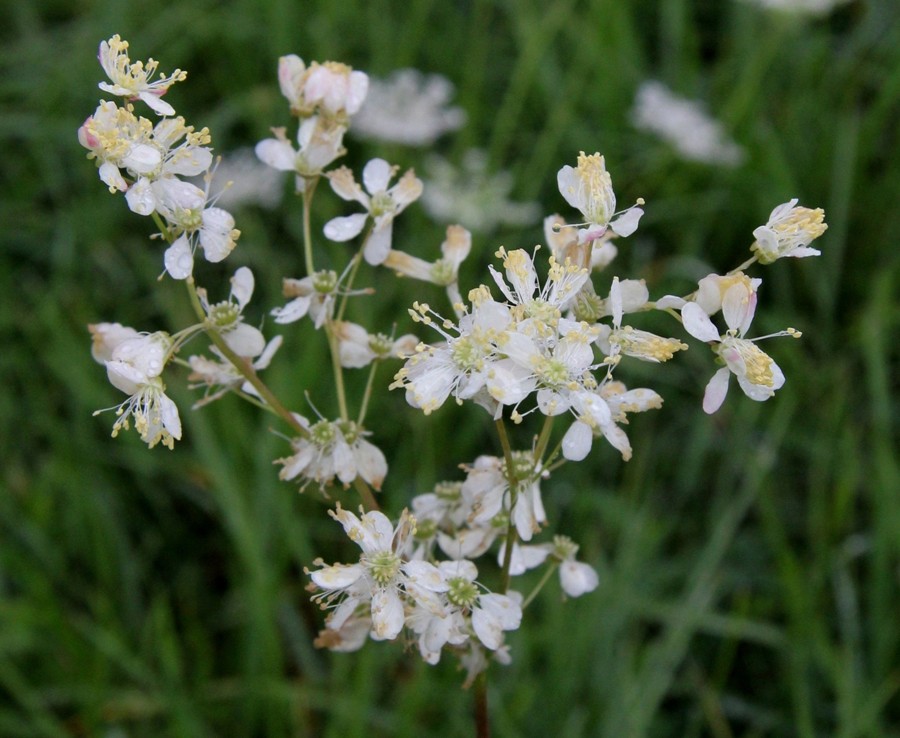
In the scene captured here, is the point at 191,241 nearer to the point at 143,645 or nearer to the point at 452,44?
the point at 143,645

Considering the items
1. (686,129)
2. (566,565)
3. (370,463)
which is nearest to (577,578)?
(566,565)

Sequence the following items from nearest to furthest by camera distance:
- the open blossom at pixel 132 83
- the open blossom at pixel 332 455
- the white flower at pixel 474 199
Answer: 1. the open blossom at pixel 132 83
2. the open blossom at pixel 332 455
3. the white flower at pixel 474 199

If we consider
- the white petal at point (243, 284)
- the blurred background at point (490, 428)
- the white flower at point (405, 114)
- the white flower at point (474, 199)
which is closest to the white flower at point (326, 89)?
the white petal at point (243, 284)

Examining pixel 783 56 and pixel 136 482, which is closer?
pixel 136 482

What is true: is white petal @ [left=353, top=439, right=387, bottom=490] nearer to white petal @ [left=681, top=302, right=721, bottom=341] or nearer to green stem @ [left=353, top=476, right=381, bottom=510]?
green stem @ [left=353, top=476, right=381, bottom=510]

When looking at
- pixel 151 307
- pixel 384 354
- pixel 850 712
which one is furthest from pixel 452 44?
pixel 384 354

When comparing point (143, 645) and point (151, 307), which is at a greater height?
point (151, 307)

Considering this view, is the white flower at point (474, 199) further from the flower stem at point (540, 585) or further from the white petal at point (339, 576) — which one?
the white petal at point (339, 576)

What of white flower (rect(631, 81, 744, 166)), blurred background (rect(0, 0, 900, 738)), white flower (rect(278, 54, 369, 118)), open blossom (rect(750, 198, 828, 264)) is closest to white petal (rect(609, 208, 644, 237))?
open blossom (rect(750, 198, 828, 264))
